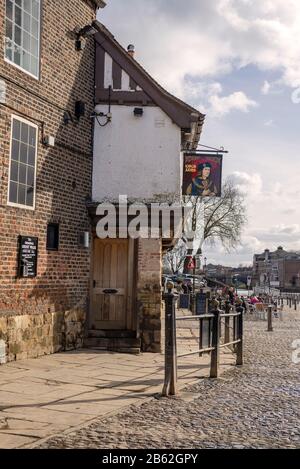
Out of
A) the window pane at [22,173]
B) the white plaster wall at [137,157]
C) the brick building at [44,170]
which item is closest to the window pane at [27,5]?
the brick building at [44,170]

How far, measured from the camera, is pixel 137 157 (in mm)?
13141

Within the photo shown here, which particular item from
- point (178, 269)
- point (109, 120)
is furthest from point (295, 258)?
point (109, 120)

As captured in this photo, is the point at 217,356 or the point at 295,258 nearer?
the point at 217,356

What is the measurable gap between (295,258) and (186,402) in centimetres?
11405

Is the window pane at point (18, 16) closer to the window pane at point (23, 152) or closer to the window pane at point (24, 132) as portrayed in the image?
the window pane at point (24, 132)

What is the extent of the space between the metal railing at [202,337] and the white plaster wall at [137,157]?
320 centimetres

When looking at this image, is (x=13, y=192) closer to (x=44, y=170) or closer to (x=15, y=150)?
(x=15, y=150)

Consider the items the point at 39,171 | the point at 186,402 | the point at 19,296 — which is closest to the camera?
the point at 186,402

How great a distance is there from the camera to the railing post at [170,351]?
7879mm

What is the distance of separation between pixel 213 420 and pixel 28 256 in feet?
18.1

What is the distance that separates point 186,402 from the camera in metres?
7.40

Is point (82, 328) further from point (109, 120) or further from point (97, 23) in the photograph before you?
point (97, 23)

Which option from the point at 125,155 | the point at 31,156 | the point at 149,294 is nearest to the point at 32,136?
the point at 31,156

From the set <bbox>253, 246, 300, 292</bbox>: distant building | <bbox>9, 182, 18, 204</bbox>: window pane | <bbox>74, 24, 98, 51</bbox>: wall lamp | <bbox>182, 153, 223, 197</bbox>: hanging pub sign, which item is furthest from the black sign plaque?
<bbox>253, 246, 300, 292</bbox>: distant building
